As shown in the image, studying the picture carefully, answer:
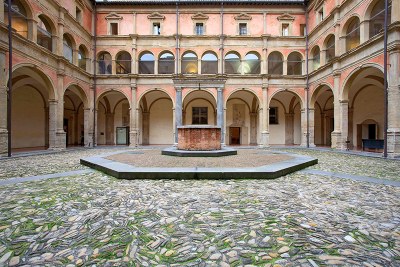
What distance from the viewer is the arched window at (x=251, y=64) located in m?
20.6

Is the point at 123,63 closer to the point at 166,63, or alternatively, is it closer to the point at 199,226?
the point at 166,63

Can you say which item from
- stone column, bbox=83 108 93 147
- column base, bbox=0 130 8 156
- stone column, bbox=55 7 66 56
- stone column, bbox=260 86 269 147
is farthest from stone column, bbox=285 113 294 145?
column base, bbox=0 130 8 156

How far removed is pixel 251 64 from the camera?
68.9 ft

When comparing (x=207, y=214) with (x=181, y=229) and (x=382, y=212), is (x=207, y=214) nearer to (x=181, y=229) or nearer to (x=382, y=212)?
(x=181, y=229)

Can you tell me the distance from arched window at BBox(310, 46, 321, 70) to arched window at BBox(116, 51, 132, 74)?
1864 cm

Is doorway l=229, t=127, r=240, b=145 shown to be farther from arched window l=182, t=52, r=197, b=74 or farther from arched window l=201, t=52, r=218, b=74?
arched window l=182, t=52, r=197, b=74

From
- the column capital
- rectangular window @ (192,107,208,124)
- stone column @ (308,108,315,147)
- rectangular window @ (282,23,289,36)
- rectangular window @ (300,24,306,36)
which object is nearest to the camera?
the column capital

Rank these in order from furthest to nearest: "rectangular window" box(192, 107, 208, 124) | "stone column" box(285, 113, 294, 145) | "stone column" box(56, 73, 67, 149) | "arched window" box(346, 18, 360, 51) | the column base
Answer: "rectangular window" box(192, 107, 208, 124) < "stone column" box(285, 113, 294, 145) < "stone column" box(56, 73, 67, 149) < "arched window" box(346, 18, 360, 51) < the column base

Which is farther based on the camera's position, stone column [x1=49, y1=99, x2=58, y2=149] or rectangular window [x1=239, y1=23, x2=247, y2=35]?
rectangular window [x1=239, y1=23, x2=247, y2=35]

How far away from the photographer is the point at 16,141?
16.8 metres

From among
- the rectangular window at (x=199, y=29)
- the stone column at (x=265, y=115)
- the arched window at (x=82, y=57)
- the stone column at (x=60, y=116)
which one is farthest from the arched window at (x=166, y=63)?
the stone column at (x=265, y=115)

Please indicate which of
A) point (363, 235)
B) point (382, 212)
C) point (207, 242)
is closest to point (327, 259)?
point (363, 235)

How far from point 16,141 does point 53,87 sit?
6.27m

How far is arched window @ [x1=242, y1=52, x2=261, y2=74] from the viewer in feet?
67.5
